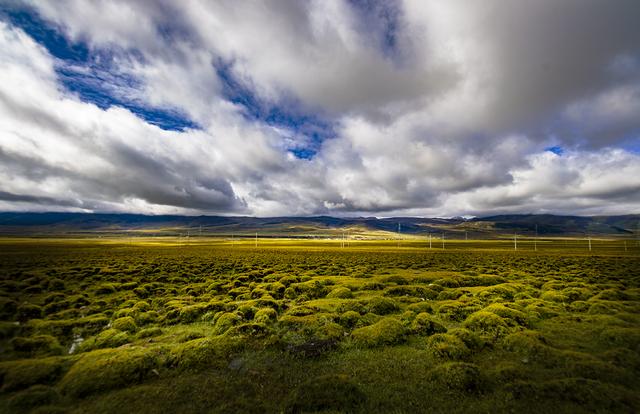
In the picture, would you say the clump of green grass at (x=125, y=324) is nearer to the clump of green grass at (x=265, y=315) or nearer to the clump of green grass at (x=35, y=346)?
the clump of green grass at (x=35, y=346)

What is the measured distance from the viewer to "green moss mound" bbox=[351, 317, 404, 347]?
12163 mm

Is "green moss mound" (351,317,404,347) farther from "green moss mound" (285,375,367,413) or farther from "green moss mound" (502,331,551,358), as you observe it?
"green moss mound" (502,331,551,358)

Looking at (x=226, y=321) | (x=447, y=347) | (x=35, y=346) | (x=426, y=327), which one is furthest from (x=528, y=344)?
(x=35, y=346)

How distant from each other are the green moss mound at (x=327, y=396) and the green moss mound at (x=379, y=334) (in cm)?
350

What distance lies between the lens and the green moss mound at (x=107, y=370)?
859 centimetres

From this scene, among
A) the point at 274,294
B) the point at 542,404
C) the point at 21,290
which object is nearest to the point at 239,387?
the point at 542,404

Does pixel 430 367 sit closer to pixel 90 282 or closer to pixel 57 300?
pixel 57 300

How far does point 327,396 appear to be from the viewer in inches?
316

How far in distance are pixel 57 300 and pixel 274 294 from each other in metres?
15.2

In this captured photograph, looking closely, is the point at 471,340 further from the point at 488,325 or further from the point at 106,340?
the point at 106,340

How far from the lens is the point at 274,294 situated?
2209cm

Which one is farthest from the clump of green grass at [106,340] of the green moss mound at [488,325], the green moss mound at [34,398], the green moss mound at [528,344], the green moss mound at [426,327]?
the green moss mound at [528,344]

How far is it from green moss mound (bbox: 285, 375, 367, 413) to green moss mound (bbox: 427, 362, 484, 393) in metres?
2.80

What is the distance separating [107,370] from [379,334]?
10.7 m
